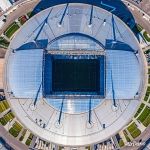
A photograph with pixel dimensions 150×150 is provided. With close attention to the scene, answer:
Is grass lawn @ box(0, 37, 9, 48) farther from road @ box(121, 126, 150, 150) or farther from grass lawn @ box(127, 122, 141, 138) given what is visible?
road @ box(121, 126, 150, 150)

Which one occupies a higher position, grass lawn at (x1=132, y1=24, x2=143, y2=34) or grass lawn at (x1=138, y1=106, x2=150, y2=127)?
grass lawn at (x1=132, y1=24, x2=143, y2=34)

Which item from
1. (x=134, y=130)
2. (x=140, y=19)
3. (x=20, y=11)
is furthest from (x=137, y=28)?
(x=20, y=11)

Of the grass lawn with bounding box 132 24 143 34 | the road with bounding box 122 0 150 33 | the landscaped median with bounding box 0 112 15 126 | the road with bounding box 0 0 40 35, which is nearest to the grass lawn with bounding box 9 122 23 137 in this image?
the landscaped median with bounding box 0 112 15 126

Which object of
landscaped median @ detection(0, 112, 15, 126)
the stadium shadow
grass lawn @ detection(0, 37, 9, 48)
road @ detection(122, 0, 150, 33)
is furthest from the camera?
road @ detection(122, 0, 150, 33)

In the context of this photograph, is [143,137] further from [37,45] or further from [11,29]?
[11,29]

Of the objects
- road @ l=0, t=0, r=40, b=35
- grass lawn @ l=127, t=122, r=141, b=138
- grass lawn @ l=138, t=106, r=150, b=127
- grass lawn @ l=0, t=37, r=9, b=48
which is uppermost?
road @ l=0, t=0, r=40, b=35

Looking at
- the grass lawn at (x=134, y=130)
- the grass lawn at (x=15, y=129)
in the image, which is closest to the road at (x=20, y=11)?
the grass lawn at (x=15, y=129)

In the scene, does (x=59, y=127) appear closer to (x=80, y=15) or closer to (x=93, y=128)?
(x=93, y=128)
